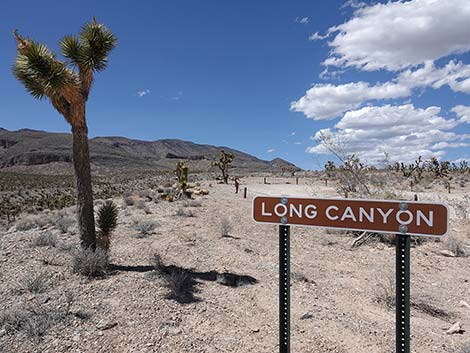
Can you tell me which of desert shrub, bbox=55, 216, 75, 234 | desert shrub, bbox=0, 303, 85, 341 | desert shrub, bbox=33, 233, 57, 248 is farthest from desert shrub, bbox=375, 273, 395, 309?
desert shrub, bbox=55, 216, 75, 234

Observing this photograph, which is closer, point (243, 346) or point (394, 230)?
point (394, 230)

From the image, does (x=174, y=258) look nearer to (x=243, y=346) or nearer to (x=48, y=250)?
(x=48, y=250)

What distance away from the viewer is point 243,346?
4598 millimetres

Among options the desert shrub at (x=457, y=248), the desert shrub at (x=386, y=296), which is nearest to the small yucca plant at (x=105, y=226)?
the desert shrub at (x=386, y=296)

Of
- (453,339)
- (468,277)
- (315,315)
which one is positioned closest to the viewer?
(453,339)

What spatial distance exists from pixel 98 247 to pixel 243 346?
14.6 ft

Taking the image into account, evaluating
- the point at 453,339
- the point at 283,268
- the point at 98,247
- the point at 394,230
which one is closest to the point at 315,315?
the point at 453,339

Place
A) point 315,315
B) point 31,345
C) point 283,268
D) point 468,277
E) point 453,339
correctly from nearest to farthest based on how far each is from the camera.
A: point 283,268
point 31,345
point 453,339
point 315,315
point 468,277

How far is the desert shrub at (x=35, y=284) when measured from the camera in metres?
6.07

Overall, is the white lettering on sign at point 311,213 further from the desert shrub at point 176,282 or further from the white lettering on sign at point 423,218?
the desert shrub at point 176,282

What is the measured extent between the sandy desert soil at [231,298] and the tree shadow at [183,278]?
0.05 meters

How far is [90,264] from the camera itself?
22.5 feet

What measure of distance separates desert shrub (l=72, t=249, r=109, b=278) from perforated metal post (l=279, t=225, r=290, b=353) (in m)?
4.88

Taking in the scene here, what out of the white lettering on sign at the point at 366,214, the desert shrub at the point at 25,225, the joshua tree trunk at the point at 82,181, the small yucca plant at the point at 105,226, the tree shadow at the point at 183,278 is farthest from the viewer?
the desert shrub at the point at 25,225
